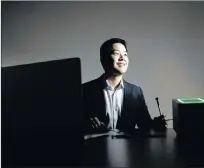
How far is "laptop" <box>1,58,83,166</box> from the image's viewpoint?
1.51 meters

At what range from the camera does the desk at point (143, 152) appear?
1.46 metres

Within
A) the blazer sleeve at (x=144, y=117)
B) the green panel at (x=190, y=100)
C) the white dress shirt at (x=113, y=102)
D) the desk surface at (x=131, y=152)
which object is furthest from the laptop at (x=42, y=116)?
the green panel at (x=190, y=100)

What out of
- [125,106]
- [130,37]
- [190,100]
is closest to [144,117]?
[125,106]

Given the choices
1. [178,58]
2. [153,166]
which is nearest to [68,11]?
[178,58]

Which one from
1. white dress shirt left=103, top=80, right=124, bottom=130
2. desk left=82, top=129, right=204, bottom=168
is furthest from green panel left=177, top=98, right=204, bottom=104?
white dress shirt left=103, top=80, right=124, bottom=130

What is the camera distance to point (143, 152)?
150cm

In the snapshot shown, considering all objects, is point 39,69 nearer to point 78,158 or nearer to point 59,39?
point 59,39

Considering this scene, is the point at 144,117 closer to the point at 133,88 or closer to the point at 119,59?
the point at 133,88

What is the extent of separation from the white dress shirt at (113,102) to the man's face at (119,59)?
57 millimetres

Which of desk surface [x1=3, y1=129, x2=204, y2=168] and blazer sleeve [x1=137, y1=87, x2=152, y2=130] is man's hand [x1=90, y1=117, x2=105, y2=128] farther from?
blazer sleeve [x1=137, y1=87, x2=152, y2=130]

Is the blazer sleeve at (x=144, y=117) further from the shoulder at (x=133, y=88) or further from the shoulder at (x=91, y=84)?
the shoulder at (x=91, y=84)

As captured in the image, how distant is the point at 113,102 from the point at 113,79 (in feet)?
0.36

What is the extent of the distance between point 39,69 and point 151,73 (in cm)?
52

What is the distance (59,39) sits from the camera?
1.58 meters
